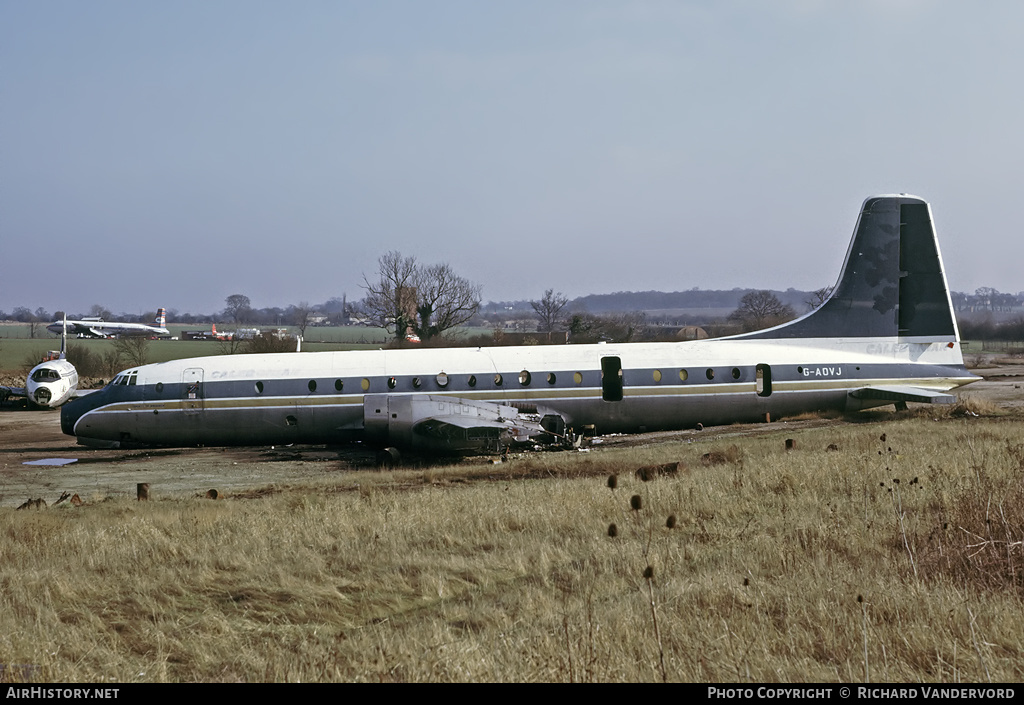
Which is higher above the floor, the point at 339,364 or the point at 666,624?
the point at 339,364

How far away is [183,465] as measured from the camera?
24.8m

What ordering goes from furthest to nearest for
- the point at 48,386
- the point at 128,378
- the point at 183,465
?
the point at 48,386 → the point at 128,378 → the point at 183,465

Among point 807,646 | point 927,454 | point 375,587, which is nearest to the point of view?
point 807,646

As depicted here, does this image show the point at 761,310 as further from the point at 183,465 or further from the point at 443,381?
the point at 183,465

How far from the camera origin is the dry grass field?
22.6 ft

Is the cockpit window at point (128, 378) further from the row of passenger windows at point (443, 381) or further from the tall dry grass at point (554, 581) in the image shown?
the tall dry grass at point (554, 581)

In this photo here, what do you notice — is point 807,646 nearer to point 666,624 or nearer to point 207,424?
point 666,624

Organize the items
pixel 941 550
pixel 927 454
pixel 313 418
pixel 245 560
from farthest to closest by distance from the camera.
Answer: pixel 313 418 → pixel 927 454 → pixel 245 560 → pixel 941 550

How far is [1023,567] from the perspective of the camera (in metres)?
8.45

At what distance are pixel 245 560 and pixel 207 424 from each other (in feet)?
50.9

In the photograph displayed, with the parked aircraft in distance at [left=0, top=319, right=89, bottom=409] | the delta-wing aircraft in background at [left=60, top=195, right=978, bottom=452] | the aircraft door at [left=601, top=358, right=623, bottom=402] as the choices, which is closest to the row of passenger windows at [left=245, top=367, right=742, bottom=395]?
the delta-wing aircraft in background at [left=60, top=195, right=978, bottom=452]

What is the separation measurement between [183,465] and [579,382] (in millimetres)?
12919

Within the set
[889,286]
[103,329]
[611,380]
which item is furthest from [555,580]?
[103,329]

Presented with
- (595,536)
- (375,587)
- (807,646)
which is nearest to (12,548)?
(375,587)
